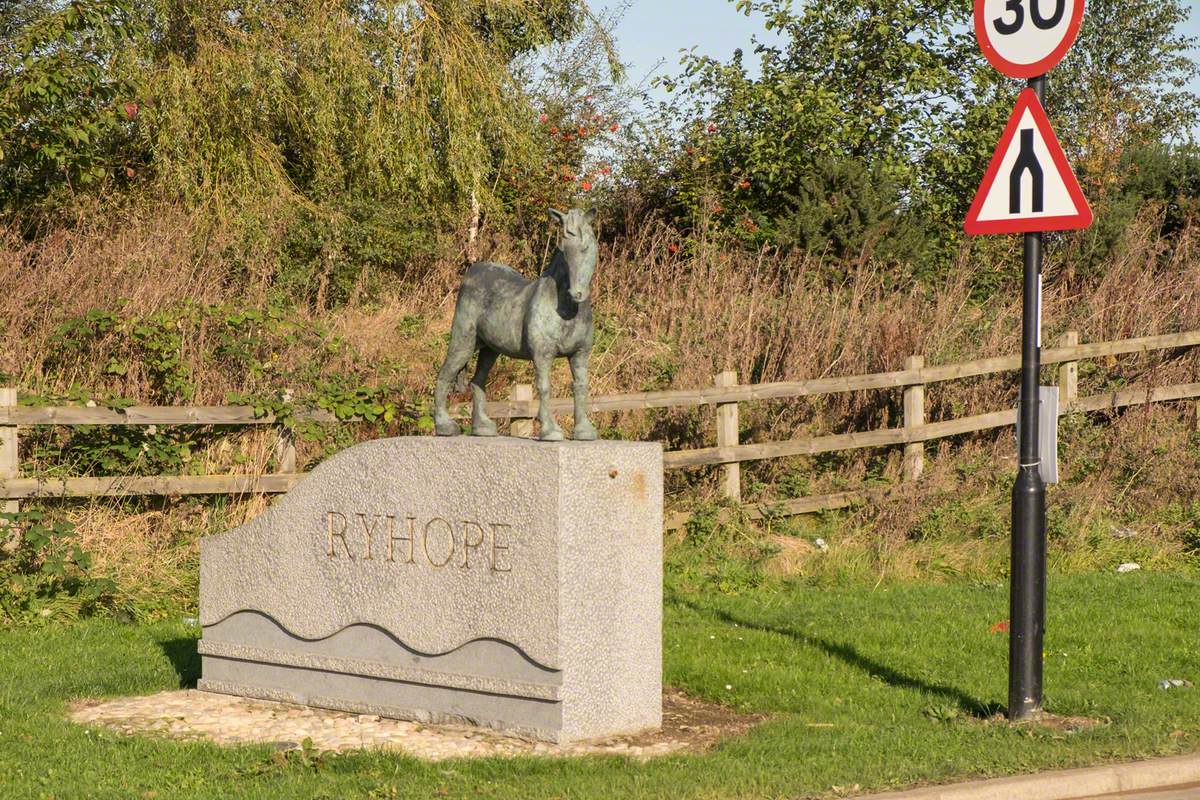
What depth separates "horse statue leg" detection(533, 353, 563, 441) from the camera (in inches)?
277

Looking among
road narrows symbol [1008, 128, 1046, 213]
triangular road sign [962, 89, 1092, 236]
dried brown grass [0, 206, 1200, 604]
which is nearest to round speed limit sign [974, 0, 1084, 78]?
triangular road sign [962, 89, 1092, 236]

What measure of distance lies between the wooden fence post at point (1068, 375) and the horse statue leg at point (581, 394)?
796 cm

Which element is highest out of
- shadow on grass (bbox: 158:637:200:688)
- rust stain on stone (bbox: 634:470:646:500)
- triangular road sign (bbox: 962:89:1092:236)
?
triangular road sign (bbox: 962:89:1092:236)

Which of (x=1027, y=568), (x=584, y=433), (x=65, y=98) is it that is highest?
(x=65, y=98)

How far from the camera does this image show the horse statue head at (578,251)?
667 cm

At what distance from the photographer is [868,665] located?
26.6ft

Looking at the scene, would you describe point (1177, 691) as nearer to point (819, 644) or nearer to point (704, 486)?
point (819, 644)

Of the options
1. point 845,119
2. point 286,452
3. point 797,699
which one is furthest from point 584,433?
point 845,119

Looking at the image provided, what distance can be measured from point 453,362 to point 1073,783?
11.8 ft

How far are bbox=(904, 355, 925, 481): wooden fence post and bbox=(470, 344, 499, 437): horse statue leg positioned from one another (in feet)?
20.2

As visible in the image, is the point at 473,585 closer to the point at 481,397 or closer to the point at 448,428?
the point at 448,428

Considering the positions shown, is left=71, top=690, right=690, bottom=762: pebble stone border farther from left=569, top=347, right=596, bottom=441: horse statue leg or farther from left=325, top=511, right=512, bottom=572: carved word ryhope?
left=569, top=347, right=596, bottom=441: horse statue leg

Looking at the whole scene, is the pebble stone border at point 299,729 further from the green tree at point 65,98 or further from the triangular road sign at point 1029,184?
the green tree at point 65,98

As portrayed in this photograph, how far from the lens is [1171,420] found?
553 inches
